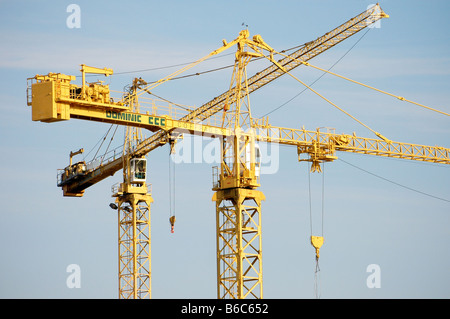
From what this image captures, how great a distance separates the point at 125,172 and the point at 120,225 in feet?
18.1

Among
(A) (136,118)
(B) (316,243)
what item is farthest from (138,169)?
(B) (316,243)

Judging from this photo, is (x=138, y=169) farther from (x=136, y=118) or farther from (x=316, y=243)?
(x=316, y=243)

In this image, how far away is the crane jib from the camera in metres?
93.3

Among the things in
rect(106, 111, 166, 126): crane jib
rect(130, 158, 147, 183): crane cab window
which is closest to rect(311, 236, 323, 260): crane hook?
rect(106, 111, 166, 126): crane jib

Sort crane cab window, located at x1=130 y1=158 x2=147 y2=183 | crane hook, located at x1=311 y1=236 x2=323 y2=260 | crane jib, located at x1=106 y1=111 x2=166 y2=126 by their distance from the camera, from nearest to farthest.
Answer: crane jib, located at x1=106 y1=111 x2=166 y2=126
crane hook, located at x1=311 y1=236 x2=323 y2=260
crane cab window, located at x1=130 y1=158 x2=147 y2=183

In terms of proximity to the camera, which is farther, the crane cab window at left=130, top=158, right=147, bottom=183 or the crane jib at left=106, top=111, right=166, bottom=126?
the crane cab window at left=130, top=158, right=147, bottom=183

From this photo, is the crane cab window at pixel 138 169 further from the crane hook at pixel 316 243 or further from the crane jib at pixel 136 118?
the crane hook at pixel 316 243

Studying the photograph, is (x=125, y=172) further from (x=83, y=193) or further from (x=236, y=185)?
(x=236, y=185)

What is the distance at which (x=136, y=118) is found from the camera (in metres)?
95.7

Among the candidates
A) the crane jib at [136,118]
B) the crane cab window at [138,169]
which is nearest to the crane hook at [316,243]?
the crane jib at [136,118]

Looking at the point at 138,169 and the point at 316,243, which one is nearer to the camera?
the point at 316,243

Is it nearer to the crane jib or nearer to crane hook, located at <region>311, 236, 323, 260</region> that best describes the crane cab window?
the crane jib

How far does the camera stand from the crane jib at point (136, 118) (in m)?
93.3
